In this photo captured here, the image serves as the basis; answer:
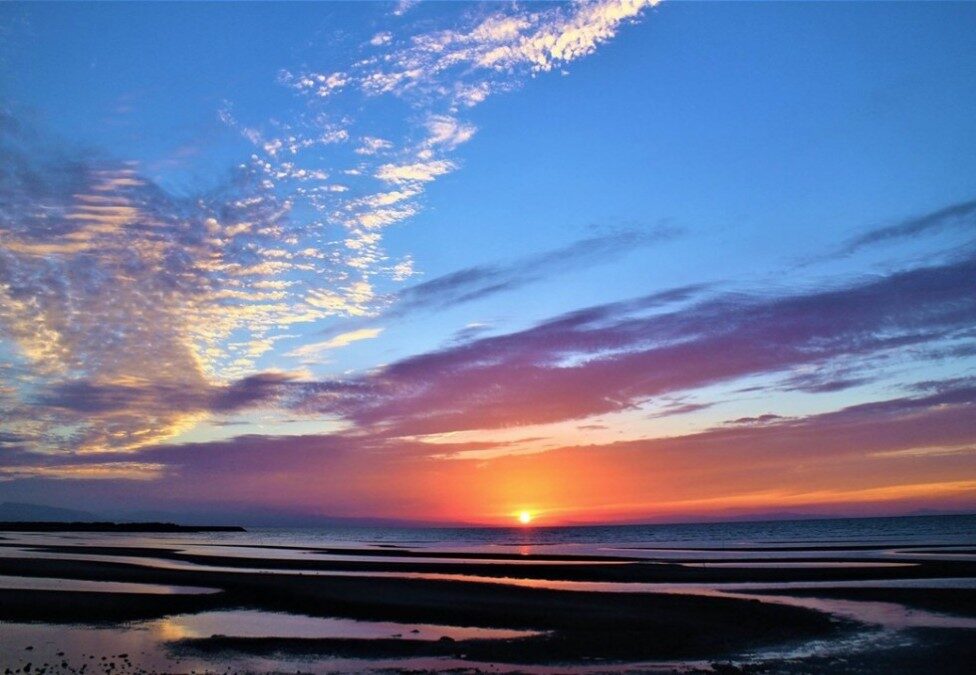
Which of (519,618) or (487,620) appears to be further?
(519,618)

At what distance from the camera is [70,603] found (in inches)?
1212

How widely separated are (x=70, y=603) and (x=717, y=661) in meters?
27.0

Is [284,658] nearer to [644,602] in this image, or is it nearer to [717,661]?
[717,661]

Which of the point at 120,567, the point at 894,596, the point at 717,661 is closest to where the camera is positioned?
the point at 717,661

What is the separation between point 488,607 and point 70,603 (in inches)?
713

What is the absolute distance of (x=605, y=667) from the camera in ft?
62.4

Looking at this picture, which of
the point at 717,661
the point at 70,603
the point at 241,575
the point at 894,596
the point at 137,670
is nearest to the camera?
the point at 137,670

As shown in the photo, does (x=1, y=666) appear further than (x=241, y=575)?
No

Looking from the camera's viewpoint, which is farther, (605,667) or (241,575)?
(241,575)

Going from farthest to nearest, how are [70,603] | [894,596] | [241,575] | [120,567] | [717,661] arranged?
[120,567] < [241,575] < [894,596] < [70,603] < [717,661]

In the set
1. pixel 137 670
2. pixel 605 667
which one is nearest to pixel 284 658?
pixel 137 670

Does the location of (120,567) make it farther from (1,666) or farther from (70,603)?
(1,666)

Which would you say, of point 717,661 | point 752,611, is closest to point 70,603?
point 717,661

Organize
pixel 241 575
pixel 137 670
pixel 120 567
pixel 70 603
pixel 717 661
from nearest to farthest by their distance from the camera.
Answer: pixel 137 670, pixel 717 661, pixel 70 603, pixel 241 575, pixel 120 567
